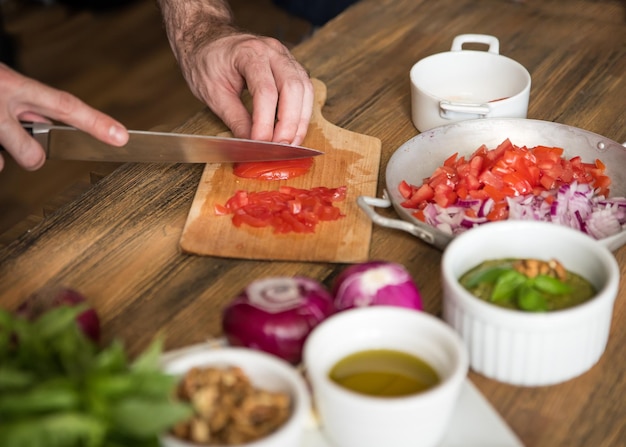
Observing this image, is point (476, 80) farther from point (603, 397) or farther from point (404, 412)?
point (404, 412)

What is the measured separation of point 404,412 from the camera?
1.05m

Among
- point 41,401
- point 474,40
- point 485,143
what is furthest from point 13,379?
point 474,40

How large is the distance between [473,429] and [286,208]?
64 centimetres

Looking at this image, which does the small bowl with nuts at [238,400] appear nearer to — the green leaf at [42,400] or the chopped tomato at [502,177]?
the green leaf at [42,400]

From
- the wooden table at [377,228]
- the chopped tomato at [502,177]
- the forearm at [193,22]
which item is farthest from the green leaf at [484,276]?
the forearm at [193,22]

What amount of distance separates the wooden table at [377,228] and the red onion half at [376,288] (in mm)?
129

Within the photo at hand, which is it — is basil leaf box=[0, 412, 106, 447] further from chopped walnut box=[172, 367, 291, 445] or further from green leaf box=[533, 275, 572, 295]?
green leaf box=[533, 275, 572, 295]

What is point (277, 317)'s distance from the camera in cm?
122

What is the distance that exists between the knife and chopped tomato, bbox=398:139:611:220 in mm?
294

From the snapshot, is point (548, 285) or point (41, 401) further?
point (548, 285)

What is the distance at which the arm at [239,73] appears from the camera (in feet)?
5.97

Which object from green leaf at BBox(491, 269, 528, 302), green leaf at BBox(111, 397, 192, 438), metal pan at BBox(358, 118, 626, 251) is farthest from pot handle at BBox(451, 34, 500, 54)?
green leaf at BBox(111, 397, 192, 438)

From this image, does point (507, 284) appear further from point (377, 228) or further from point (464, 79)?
point (464, 79)

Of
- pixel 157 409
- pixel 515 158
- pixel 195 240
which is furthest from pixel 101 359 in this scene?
pixel 515 158
